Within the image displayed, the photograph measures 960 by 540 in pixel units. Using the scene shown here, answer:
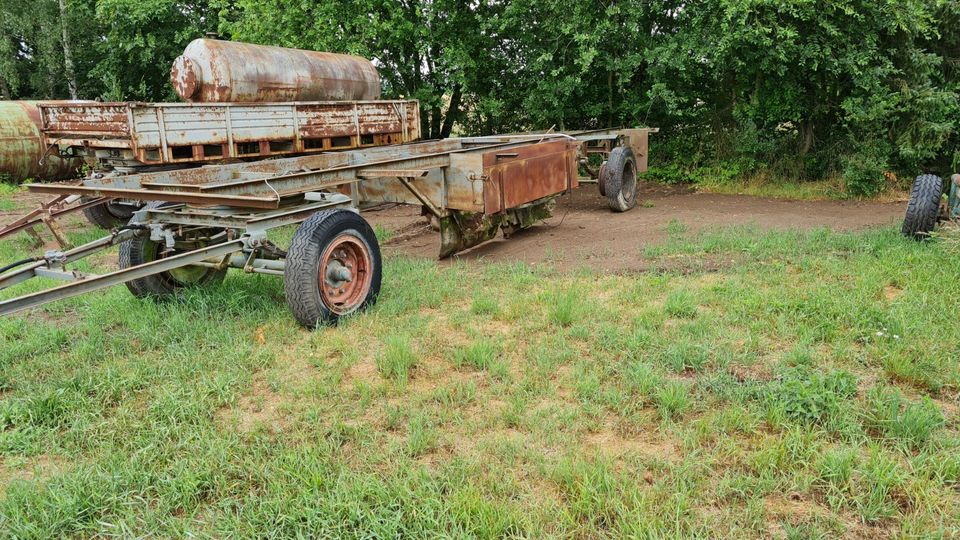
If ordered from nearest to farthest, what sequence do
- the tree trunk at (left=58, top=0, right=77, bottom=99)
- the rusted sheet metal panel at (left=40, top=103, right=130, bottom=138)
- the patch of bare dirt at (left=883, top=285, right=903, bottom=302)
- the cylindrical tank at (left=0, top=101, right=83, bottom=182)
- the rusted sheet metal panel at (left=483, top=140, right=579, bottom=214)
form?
the patch of bare dirt at (left=883, top=285, right=903, bottom=302) → the rusted sheet metal panel at (left=483, top=140, right=579, bottom=214) → the rusted sheet metal panel at (left=40, top=103, right=130, bottom=138) → the cylindrical tank at (left=0, top=101, right=83, bottom=182) → the tree trunk at (left=58, top=0, right=77, bottom=99)

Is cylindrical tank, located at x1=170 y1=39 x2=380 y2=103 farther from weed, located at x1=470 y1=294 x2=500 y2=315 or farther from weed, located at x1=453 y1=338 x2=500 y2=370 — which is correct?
weed, located at x1=453 y1=338 x2=500 y2=370

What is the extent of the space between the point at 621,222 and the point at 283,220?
5764 millimetres

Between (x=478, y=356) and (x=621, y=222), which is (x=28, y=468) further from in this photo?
(x=621, y=222)

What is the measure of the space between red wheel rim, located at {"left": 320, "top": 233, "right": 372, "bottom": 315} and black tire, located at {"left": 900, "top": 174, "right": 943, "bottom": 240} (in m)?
5.27

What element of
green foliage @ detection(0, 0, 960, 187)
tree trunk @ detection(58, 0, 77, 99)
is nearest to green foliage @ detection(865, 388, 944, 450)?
green foliage @ detection(0, 0, 960, 187)

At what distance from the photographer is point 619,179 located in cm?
1041

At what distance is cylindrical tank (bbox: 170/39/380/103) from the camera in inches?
398

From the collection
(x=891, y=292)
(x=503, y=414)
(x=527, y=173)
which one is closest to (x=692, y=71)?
(x=527, y=173)

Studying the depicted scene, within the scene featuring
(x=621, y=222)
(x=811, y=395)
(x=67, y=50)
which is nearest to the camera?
(x=811, y=395)

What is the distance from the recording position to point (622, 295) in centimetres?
554

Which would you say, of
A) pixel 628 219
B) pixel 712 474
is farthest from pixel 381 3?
pixel 712 474

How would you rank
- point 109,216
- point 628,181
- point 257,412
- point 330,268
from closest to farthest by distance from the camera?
point 257,412 → point 330,268 → point 109,216 → point 628,181

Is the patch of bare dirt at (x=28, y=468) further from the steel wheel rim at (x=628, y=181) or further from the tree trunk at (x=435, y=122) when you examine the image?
the tree trunk at (x=435, y=122)

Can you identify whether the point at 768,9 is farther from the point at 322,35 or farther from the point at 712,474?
the point at 712,474
